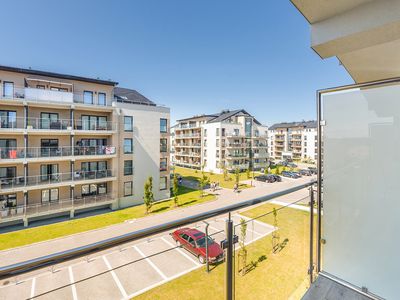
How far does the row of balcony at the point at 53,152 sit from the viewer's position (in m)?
10.4

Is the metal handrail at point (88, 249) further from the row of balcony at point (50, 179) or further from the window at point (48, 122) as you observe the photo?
the window at point (48, 122)

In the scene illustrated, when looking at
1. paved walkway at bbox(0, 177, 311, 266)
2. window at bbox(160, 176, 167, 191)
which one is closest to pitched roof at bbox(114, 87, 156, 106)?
window at bbox(160, 176, 167, 191)

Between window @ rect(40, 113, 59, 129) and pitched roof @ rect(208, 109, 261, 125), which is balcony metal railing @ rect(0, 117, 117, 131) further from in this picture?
pitched roof @ rect(208, 109, 261, 125)

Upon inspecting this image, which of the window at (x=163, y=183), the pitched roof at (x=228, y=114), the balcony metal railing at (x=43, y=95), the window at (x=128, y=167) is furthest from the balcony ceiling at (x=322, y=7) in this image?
the pitched roof at (x=228, y=114)

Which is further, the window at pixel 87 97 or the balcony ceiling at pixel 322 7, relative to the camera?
the window at pixel 87 97

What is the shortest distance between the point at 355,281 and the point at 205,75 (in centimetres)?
1933

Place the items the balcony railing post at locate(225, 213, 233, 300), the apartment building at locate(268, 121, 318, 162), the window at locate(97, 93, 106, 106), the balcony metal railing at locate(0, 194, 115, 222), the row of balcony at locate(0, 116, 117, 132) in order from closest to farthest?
the balcony railing post at locate(225, 213, 233, 300), the balcony metal railing at locate(0, 194, 115, 222), the row of balcony at locate(0, 116, 117, 132), the window at locate(97, 93, 106, 106), the apartment building at locate(268, 121, 318, 162)

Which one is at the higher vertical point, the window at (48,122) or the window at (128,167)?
the window at (48,122)

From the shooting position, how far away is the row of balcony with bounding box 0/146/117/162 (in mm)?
10406

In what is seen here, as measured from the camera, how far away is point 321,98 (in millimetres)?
2211

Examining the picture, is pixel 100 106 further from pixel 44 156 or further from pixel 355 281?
pixel 355 281

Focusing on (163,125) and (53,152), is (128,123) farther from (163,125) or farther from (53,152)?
(53,152)

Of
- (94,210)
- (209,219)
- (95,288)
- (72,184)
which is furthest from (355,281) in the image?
(94,210)

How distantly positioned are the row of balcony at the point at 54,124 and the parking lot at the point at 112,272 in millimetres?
10464
